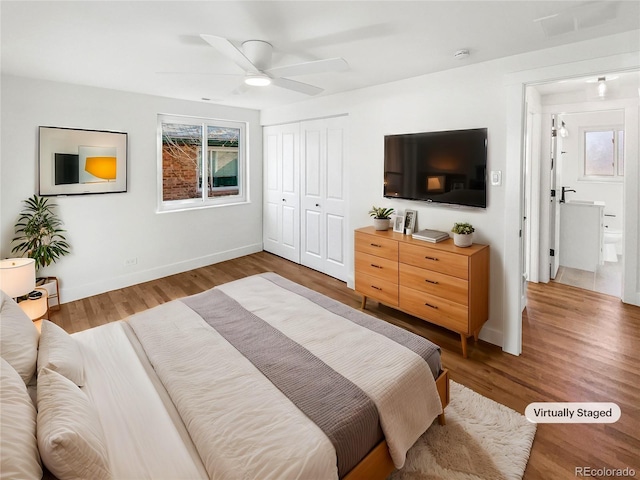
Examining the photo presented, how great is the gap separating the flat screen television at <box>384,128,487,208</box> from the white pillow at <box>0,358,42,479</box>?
10.4 feet

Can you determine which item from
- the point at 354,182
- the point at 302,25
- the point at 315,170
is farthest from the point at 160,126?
the point at 302,25

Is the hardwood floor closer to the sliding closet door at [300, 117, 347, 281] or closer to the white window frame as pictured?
the sliding closet door at [300, 117, 347, 281]

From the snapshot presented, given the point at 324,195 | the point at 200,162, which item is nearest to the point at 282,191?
the point at 324,195

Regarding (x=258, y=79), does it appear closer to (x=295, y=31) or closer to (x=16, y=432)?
(x=295, y=31)

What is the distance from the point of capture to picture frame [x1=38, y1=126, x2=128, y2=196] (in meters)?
3.68

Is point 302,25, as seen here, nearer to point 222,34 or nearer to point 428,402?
point 222,34

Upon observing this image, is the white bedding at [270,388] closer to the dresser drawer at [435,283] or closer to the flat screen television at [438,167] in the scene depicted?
the dresser drawer at [435,283]

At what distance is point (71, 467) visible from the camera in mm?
1048

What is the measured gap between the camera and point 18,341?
1555mm

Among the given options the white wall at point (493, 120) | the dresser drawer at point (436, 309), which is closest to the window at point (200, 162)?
the white wall at point (493, 120)

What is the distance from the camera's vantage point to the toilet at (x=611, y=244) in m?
5.41

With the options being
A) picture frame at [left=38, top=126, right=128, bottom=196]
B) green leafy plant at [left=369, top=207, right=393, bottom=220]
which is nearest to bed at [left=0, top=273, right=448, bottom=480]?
green leafy plant at [left=369, top=207, right=393, bottom=220]

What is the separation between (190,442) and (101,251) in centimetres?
363

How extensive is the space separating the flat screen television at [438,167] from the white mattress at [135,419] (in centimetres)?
280
